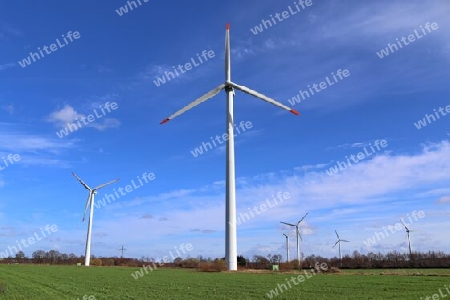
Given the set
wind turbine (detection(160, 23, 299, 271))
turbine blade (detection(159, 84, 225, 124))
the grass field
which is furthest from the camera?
turbine blade (detection(159, 84, 225, 124))

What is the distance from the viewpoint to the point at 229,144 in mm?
57531

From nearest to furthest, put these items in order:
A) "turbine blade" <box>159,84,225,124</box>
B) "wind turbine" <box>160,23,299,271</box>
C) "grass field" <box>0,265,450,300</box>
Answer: "grass field" <box>0,265,450,300</box> → "wind turbine" <box>160,23,299,271</box> → "turbine blade" <box>159,84,225,124</box>

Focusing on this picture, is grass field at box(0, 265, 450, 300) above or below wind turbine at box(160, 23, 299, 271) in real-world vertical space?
below

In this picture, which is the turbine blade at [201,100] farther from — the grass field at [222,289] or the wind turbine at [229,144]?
the grass field at [222,289]

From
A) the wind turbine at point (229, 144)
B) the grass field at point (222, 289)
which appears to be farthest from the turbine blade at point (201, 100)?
the grass field at point (222, 289)

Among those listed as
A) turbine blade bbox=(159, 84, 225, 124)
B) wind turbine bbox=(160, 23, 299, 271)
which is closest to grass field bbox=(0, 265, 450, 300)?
wind turbine bbox=(160, 23, 299, 271)

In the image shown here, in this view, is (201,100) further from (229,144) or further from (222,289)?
(222,289)

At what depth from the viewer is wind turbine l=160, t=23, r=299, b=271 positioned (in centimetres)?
5412

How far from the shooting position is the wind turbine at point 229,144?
5412cm

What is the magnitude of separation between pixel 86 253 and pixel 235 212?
69.4 m

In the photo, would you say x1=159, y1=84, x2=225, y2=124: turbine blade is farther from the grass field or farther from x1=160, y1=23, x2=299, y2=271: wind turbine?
the grass field

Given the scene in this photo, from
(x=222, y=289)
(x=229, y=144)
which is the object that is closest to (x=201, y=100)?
(x=229, y=144)

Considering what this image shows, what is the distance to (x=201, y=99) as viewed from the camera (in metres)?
61.7

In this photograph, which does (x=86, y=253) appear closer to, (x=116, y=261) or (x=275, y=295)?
(x=116, y=261)
